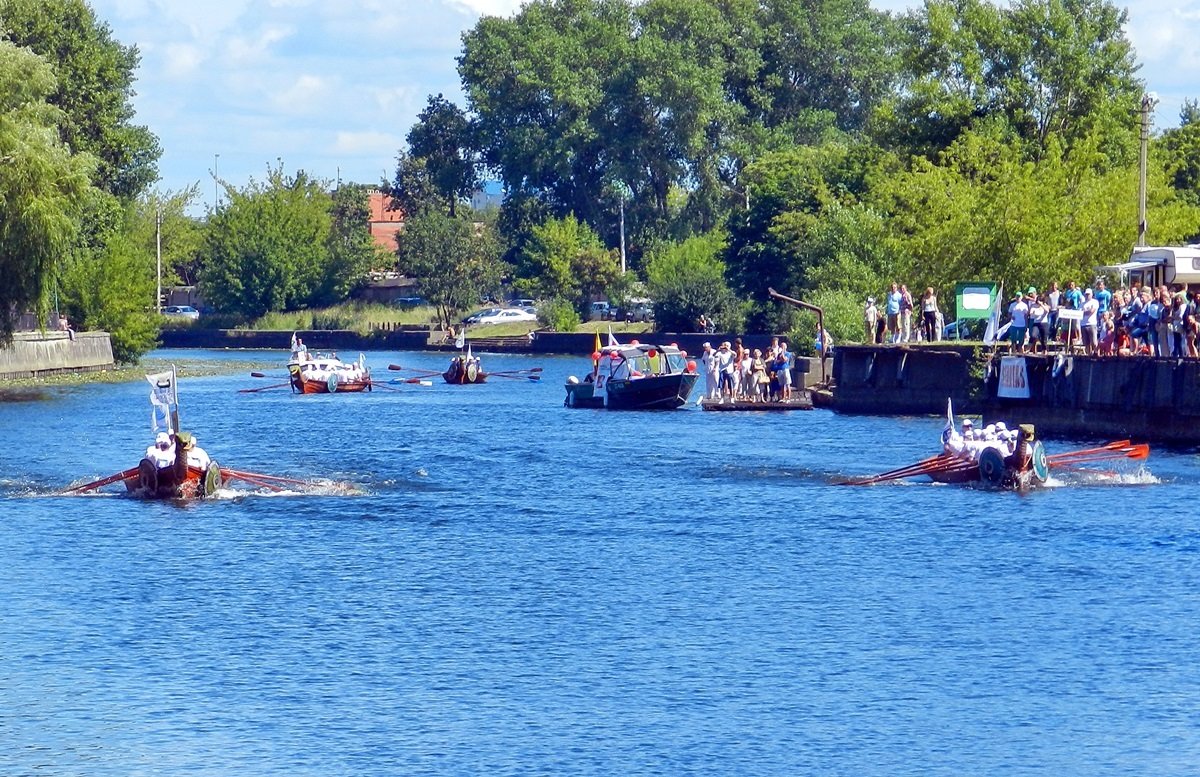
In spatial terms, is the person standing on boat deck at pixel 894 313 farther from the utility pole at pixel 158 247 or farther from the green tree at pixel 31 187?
the utility pole at pixel 158 247

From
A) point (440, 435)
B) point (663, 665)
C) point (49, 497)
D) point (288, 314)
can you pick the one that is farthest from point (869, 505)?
point (288, 314)

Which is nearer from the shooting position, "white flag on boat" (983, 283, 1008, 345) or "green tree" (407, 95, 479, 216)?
"white flag on boat" (983, 283, 1008, 345)

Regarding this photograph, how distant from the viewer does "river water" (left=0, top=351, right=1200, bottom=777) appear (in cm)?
2294

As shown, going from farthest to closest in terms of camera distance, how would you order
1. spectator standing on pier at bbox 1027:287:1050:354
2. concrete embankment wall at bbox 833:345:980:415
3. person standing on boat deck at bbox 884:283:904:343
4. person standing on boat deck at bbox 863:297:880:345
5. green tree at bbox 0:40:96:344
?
green tree at bbox 0:40:96:344 → person standing on boat deck at bbox 863:297:880:345 → person standing on boat deck at bbox 884:283:904:343 → concrete embankment wall at bbox 833:345:980:415 → spectator standing on pier at bbox 1027:287:1050:354

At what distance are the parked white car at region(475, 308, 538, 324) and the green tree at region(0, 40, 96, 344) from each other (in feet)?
212

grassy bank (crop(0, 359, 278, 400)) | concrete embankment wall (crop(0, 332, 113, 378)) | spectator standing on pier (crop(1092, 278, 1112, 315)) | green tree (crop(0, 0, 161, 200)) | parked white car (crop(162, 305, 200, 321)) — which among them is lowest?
grassy bank (crop(0, 359, 278, 400))

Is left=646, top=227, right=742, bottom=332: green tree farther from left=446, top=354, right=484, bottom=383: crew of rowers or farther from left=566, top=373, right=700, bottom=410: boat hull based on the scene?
left=566, top=373, right=700, bottom=410: boat hull

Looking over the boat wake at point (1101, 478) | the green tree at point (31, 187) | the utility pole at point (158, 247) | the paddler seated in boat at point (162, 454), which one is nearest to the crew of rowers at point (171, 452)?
the paddler seated in boat at point (162, 454)

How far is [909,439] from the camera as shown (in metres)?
56.0

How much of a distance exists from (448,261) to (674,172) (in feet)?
60.2

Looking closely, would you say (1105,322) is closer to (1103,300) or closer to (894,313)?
(1103,300)

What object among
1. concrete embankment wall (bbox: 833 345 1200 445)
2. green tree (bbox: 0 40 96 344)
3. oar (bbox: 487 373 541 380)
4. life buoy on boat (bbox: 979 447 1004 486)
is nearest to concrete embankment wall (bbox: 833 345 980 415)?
concrete embankment wall (bbox: 833 345 1200 445)

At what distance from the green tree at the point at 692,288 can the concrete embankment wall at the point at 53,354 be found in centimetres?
3729

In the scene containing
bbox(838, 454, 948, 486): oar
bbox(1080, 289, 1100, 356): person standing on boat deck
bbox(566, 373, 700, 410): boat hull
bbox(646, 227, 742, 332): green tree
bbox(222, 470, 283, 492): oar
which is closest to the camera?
bbox(838, 454, 948, 486): oar
